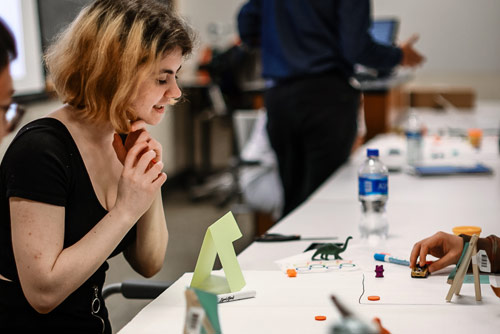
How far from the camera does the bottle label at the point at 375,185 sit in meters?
1.75

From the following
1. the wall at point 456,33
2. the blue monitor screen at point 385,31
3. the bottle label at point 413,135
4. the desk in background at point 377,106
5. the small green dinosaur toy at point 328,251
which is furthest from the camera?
the wall at point 456,33

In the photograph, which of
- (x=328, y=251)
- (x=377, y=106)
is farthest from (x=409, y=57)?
(x=328, y=251)

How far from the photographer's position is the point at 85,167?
137 cm

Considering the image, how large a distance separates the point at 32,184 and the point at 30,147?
78 mm

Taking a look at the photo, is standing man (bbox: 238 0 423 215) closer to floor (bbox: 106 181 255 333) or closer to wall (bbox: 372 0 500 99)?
floor (bbox: 106 181 255 333)

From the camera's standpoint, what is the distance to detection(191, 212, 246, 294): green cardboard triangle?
4.18 feet

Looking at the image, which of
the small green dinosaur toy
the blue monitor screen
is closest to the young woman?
the small green dinosaur toy

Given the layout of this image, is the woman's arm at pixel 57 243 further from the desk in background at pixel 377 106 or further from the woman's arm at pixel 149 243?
the desk in background at pixel 377 106

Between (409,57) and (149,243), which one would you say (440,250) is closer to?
(149,243)

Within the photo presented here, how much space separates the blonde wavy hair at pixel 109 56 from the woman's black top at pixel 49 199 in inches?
3.4

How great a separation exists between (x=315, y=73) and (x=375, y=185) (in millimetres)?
1147

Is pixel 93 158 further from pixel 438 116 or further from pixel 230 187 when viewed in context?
pixel 230 187

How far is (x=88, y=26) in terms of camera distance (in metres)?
1.34

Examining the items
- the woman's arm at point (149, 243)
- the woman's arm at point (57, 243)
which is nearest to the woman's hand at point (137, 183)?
the woman's arm at point (57, 243)
